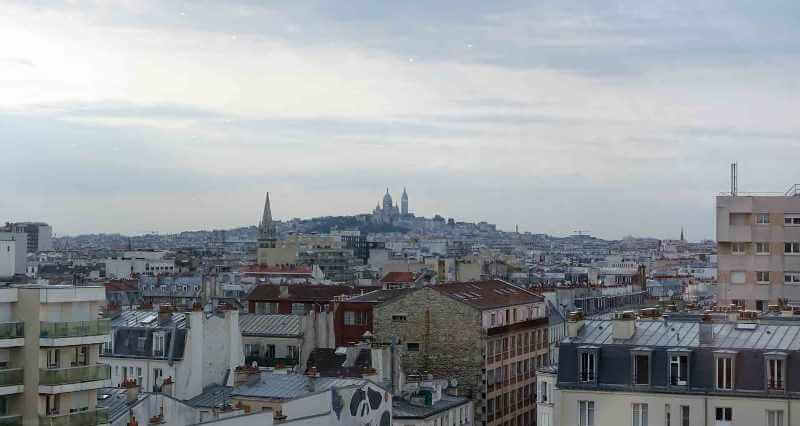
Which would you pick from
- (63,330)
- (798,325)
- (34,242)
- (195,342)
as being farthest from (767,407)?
(34,242)

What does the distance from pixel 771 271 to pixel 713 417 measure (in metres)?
21.3

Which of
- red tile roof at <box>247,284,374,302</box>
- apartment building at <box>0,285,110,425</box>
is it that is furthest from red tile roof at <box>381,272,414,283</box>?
apartment building at <box>0,285,110,425</box>

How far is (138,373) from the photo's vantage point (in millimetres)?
40781

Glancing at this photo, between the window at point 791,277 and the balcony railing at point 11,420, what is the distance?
29827mm

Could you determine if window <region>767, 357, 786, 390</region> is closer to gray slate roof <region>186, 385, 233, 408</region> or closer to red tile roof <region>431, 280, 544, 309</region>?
gray slate roof <region>186, 385, 233, 408</region>

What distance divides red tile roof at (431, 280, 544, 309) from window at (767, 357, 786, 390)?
21.0 m

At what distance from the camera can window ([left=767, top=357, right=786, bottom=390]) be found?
2533 centimetres

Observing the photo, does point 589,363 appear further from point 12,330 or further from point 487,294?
point 487,294

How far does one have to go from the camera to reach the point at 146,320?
42688 millimetres

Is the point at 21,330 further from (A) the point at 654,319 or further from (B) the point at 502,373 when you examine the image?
(B) the point at 502,373

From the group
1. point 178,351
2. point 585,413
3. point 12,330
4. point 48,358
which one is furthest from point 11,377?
point 178,351

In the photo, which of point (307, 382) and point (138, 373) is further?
point (138, 373)

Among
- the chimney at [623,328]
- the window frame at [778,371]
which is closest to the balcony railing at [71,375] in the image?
the chimney at [623,328]

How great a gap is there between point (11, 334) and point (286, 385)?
9924mm
